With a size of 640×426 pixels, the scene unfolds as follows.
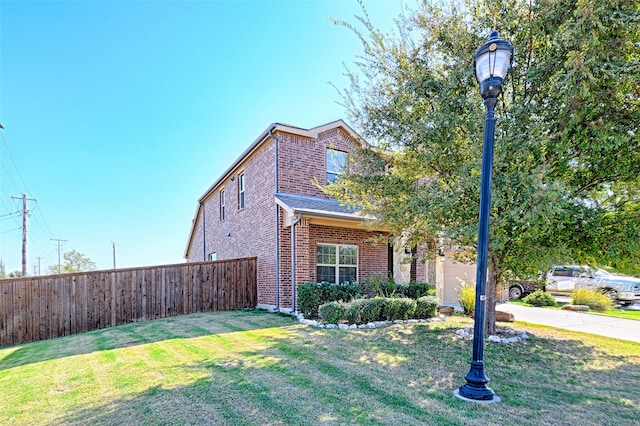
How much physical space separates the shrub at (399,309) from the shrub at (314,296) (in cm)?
114

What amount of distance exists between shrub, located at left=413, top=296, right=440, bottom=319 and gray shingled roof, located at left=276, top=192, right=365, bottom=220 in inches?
117

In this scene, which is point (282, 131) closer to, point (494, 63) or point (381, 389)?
point (494, 63)

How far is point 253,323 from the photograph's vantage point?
30.0 feet

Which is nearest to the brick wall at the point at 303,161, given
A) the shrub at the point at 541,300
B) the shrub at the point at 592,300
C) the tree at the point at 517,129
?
the tree at the point at 517,129

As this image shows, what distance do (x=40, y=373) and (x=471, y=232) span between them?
23.6 ft

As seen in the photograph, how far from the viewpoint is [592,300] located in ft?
41.3

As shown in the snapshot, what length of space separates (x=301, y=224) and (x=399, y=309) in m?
3.71

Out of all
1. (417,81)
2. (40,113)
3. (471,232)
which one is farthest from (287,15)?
(40,113)

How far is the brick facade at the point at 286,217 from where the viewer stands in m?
11.0

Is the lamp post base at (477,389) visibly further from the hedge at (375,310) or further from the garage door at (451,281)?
the garage door at (451,281)

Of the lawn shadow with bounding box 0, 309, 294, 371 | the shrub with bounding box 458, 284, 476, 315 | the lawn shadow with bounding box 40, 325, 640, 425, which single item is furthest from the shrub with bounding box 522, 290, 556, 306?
the lawn shadow with bounding box 0, 309, 294, 371

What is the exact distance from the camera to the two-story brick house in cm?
1057

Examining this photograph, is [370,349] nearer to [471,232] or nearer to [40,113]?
[471,232]

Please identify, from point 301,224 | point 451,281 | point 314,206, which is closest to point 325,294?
point 301,224
